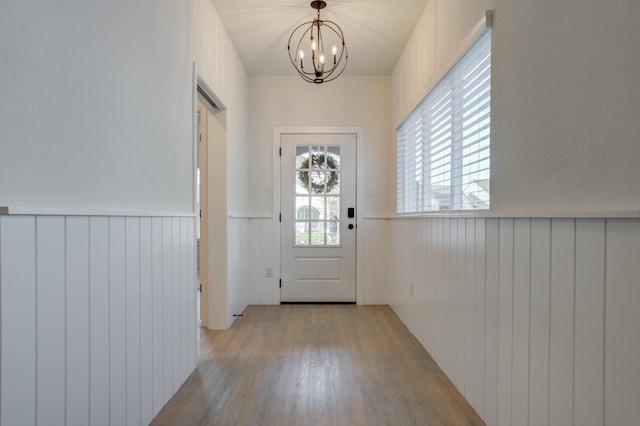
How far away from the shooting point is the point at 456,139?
7.43ft

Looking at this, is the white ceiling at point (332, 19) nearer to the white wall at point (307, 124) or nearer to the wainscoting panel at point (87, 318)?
the white wall at point (307, 124)

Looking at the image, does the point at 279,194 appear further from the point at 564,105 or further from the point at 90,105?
the point at 564,105

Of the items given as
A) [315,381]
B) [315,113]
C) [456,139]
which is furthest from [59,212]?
[315,113]

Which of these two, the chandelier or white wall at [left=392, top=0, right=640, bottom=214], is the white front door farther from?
white wall at [left=392, top=0, right=640, bottom=214]

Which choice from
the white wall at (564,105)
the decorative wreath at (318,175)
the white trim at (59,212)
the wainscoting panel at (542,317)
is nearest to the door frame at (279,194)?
the decorative wreath at (318,175)

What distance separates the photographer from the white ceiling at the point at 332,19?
2.76 meters

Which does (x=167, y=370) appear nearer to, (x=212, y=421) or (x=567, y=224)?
(x=212, y=421)

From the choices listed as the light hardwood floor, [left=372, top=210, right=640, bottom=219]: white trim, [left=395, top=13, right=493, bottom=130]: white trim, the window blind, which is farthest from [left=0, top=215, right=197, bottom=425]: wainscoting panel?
[left=395, top=13, right=493, bottom=130]: white trim

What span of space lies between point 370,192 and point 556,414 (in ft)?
10.2

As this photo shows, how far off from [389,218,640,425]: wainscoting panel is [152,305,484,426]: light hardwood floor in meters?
0.24

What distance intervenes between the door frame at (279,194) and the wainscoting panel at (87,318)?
2152mm

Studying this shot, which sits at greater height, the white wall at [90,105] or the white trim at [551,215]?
the white wall at [90,105]

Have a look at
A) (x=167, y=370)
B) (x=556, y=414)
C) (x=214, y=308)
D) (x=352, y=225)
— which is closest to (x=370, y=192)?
(x=352, y=225)

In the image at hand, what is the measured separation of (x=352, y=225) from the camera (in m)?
→ 4.18
